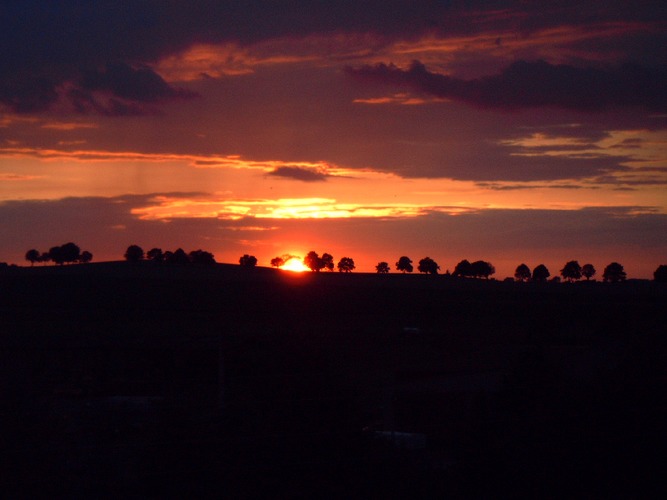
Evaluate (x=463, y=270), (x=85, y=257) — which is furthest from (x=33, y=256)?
(x=463, y=270)

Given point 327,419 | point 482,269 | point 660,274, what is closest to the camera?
point 327,419

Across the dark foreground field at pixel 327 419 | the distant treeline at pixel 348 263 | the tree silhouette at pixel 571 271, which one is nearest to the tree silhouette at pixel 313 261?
the distant treeline at pixel 348 263

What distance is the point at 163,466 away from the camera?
5762 millimetres

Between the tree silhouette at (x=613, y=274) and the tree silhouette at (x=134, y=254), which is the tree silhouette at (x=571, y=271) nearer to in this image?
the tree silhouette at (x=613, y=274)

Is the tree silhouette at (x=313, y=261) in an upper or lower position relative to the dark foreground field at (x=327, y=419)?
upper

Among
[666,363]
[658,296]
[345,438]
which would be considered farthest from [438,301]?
[345,438]

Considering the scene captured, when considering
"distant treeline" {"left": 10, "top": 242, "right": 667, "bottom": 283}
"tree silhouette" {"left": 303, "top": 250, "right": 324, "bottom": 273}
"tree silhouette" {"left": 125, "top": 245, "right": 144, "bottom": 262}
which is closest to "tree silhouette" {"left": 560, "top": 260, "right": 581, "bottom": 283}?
"distant treeline" {"left": 10, "top": 242, "right": 667, "bottom": 283}

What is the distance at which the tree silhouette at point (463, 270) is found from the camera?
111ft

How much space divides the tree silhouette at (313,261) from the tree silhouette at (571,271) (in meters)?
12.7

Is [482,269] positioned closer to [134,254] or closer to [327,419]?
[134,254]

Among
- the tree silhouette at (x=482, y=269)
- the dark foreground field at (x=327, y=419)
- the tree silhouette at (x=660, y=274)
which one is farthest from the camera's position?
the tree silhouette at (x=482, y=269)

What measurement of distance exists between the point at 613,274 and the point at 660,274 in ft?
10.7

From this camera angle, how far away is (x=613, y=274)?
29.0m

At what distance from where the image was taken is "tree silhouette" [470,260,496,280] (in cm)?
3325
